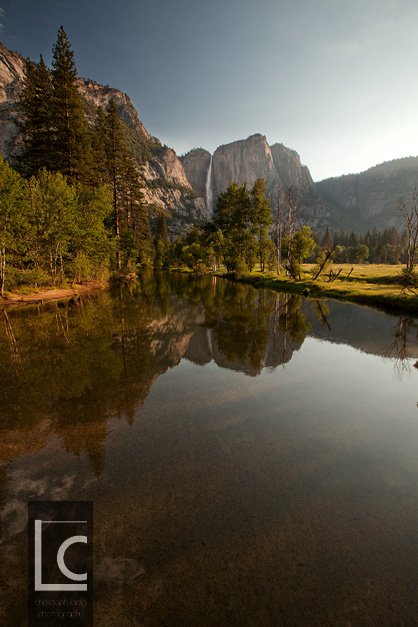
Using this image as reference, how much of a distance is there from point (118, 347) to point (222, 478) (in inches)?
350

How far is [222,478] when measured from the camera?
5102mm

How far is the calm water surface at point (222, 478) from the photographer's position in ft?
10.6

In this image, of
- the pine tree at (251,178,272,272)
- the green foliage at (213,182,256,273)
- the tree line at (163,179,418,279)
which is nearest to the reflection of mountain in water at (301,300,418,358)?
the tree line at (163,179,418,279)

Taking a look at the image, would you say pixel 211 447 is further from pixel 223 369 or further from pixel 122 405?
pixel 223 369

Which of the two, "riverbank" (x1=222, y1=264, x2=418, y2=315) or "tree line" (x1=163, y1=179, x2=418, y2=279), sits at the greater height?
"tree line" (x1=163, y1=179, x2=418, y2=279)

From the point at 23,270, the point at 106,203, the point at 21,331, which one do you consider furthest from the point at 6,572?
the point at 106,203

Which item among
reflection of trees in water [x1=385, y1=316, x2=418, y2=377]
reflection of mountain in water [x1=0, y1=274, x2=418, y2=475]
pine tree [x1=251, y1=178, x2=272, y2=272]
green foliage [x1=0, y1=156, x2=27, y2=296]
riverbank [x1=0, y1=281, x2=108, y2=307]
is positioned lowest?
reflection of trees in water [x1=385, y1=316, x2=418, y2=377]

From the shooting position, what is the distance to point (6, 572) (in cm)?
337

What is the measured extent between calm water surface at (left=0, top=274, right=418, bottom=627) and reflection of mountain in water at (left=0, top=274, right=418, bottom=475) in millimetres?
91

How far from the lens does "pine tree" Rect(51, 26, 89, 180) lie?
3181 cm

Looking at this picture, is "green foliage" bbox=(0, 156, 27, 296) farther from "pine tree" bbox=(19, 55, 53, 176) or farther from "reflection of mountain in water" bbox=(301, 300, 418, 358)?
"reflection of mountain in water" bbox=(301, 300, 418, 358)

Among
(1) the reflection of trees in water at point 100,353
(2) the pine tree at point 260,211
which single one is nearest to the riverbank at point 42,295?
(1) the reflection of trees in water at point 100,353

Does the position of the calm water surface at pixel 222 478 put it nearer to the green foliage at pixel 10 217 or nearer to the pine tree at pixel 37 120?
the green foliage at pixel 10 217

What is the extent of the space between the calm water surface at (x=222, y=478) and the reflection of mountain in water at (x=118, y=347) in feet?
0.30
